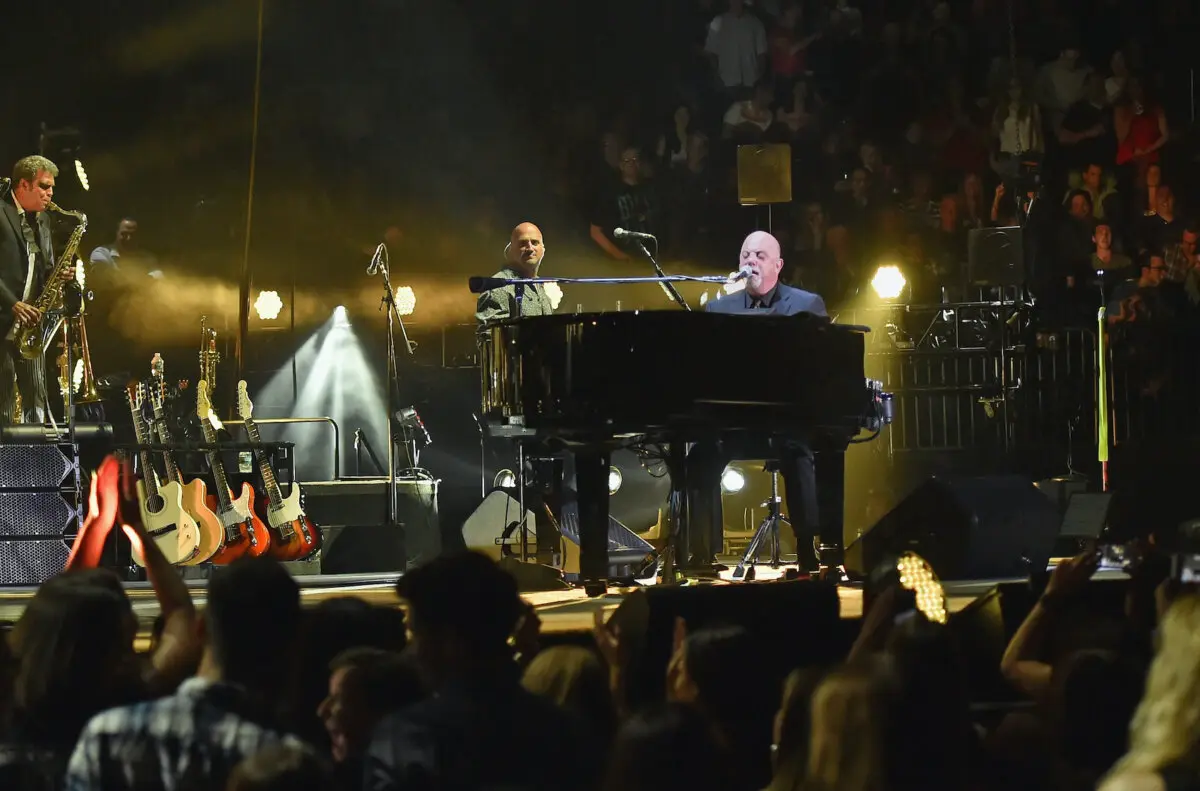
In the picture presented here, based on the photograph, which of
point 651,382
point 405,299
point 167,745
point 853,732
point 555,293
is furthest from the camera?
point 405,299

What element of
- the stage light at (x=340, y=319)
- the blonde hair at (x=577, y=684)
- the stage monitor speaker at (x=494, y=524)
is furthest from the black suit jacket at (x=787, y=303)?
the stage light at (x=340, y=319)

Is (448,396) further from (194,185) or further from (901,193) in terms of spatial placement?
(901,193)

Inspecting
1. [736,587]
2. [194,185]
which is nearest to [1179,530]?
[736,587]

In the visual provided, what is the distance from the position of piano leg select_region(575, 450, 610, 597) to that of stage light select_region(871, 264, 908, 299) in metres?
5.64

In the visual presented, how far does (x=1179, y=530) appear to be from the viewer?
745 cm

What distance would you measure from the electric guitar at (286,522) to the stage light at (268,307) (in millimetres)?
3455

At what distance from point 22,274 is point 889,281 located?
6416 millimetres

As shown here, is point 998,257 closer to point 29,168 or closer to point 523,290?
point 523,290

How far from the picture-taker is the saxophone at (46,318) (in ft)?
30.7

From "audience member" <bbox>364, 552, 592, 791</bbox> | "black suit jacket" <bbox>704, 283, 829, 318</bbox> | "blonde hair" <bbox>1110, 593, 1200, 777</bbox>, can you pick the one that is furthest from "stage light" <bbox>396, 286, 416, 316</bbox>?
"blonde hair" <bbox>1110, 593, 1200, 777</bbox>

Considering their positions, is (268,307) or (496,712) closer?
(496,712)

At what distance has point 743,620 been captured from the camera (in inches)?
170

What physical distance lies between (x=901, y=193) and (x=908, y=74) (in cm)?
111

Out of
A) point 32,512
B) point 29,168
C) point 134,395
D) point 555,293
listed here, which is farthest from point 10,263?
point 555,293
